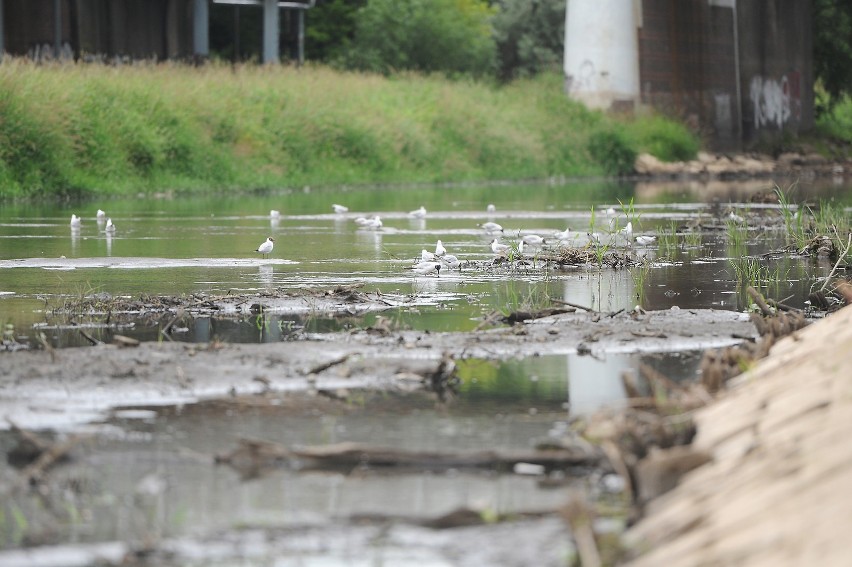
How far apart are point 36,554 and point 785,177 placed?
141ft

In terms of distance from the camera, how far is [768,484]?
5.20 meters

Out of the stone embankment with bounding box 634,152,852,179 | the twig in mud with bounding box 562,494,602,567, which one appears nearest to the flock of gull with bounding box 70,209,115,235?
the twig in mud with bounding box 562,494,602,567

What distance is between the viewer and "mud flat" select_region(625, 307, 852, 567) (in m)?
4.57

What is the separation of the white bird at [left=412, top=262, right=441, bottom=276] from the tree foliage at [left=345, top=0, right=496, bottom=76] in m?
40.2

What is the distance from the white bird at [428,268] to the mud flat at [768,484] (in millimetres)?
7842

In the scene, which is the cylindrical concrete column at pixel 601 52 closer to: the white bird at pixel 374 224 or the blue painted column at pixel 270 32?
the blue painted column at pixel 270 32

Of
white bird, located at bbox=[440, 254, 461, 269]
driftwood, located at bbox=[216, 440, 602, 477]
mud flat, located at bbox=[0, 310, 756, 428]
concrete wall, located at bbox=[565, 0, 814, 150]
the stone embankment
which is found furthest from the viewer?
concrete wall, located at bbox=[565, 0, 814, 150]

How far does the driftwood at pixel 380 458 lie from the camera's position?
657 cm

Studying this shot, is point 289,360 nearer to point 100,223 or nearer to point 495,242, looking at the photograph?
point 495,242

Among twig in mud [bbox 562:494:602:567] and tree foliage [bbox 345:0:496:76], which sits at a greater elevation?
tree foliage [bbox 345:0:496:76]

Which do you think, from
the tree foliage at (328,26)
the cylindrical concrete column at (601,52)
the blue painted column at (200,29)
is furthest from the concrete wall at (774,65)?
the blue painted column at (200,29)

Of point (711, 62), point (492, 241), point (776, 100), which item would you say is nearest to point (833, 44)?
point (776, 100)

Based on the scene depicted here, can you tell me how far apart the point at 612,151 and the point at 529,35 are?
18694mm

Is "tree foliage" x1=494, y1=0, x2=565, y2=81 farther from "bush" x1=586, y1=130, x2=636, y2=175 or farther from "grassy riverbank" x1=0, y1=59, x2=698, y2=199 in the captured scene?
"bush" x1=586, y1=130, x2=636, y2=175
